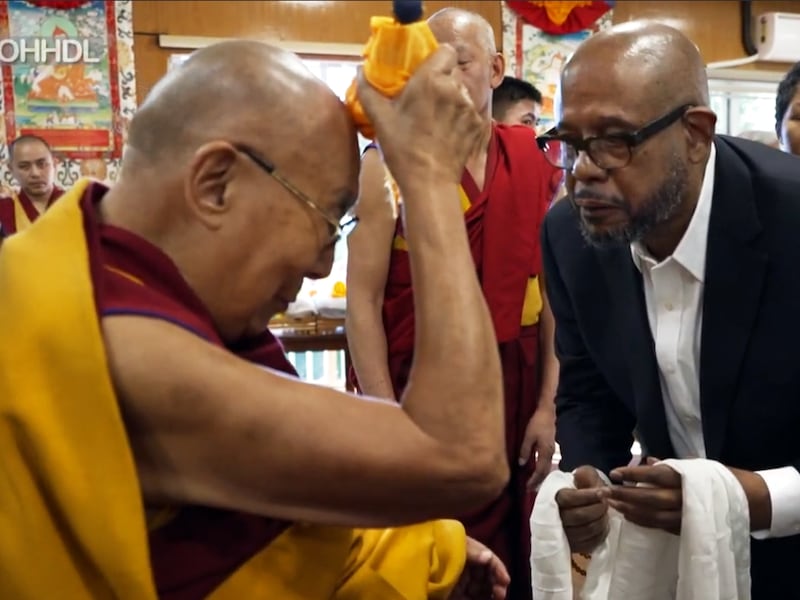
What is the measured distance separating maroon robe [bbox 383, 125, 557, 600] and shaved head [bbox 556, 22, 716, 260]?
63 centimetres

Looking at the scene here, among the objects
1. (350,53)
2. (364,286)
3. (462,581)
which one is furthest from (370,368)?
(350,53)

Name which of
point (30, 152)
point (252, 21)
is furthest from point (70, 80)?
point (252, 21)

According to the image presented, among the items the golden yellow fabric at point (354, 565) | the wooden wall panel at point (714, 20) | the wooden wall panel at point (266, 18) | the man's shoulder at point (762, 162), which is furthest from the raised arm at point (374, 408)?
the wooden wall panel at point (714, 20)

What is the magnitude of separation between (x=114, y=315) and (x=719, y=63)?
5.64 m

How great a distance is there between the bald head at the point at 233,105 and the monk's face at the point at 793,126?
172 cm

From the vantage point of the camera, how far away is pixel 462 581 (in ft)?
3.74

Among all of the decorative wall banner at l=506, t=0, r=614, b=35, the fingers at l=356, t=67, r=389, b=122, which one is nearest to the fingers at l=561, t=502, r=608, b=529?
the fingers at l=356, t=67, r=389, b=122

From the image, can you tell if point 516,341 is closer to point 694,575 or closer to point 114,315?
point 694,575

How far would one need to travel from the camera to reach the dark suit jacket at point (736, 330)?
3.99ft

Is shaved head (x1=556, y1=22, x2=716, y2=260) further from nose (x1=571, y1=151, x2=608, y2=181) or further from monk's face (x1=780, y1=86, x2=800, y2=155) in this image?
monk's face (x1=780, y1=86, x2=800, y2=155)

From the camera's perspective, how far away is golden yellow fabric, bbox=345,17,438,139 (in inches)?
30.8

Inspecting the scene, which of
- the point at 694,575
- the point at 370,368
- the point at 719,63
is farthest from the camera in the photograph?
the point at 719,63

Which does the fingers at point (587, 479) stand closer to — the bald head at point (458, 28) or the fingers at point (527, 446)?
the fingers at point (527, 446)

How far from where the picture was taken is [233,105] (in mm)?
779
